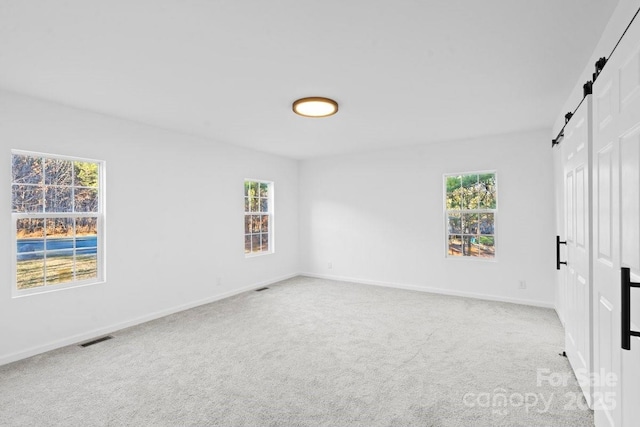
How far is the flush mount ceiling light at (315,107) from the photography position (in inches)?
128

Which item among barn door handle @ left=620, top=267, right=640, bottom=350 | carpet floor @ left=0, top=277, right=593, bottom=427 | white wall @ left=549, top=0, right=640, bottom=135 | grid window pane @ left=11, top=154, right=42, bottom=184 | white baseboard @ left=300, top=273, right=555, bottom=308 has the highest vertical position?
white wall @ left=549, top=0, right=640, bottom=135

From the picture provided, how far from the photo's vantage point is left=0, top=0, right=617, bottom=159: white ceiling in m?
1.88

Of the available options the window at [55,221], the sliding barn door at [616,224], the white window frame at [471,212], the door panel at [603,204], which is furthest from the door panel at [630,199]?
the window at [55,221]

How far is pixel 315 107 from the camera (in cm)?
338

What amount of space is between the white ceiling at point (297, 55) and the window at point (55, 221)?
0.71 m

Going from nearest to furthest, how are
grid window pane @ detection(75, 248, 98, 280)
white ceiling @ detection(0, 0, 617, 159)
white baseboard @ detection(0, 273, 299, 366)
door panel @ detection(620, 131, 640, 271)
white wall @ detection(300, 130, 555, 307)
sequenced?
door panel @ detection(620, 131, 640, 271) → white ceiling @ detection(0, 0, 617, 159) → white baseboard @ detection(0, 273, 299, 366) → grid window pane @ detection(75, 248, 98, 280) → white wall @ detection(300, 130, 555, 307)

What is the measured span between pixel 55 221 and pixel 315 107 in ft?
9.71

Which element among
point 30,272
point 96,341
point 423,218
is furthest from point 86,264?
point 423,218

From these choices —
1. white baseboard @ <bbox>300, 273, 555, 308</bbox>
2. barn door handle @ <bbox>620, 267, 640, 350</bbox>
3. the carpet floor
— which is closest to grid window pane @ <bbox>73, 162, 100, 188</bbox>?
the carpet floor

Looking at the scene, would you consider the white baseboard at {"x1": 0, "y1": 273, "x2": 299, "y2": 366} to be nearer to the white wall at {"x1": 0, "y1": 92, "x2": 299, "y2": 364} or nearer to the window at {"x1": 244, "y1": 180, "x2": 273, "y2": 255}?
the white wall at {"x1": 0, "y1": 92, "x2": 299, "y2": 364}

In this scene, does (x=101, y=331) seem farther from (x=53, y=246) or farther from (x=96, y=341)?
A: (x=53, y=246)

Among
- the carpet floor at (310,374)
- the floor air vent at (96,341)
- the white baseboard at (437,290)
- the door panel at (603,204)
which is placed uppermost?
the door panel at (603,204)

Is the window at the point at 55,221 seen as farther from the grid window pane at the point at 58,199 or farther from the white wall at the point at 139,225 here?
the white wall at the point at 139,225

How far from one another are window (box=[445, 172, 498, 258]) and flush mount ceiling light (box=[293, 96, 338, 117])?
270 centimetres
